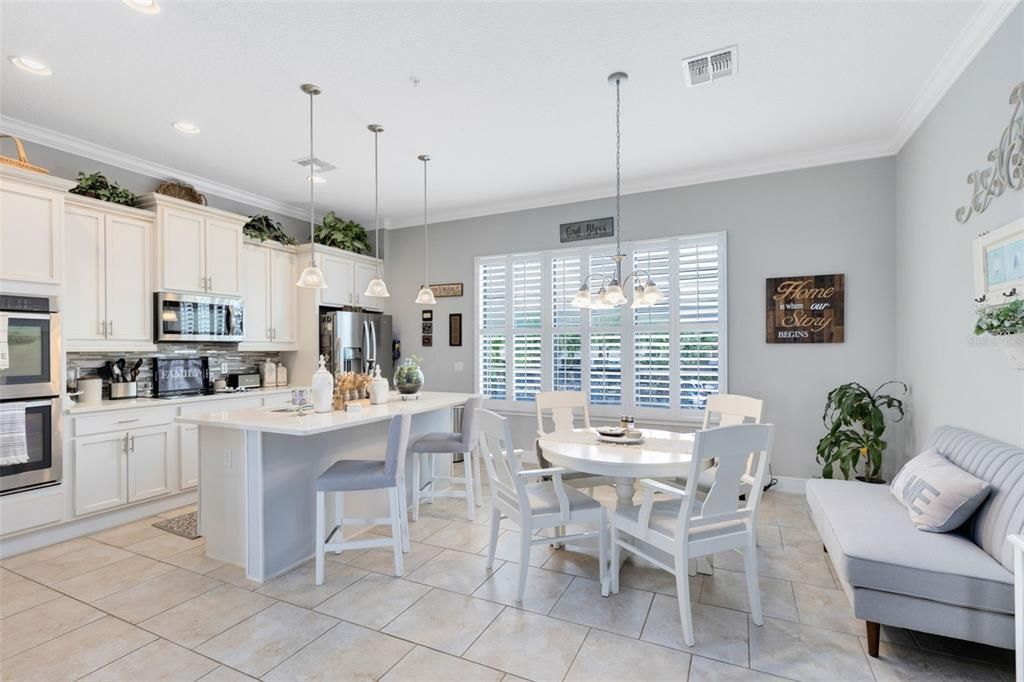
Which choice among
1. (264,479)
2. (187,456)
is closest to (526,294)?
(264,479)

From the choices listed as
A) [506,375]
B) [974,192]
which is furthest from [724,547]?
[506,375]

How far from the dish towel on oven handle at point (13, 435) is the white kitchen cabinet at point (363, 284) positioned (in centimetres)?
324

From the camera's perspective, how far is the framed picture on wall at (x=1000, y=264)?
7.26ft

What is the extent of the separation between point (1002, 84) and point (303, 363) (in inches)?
230

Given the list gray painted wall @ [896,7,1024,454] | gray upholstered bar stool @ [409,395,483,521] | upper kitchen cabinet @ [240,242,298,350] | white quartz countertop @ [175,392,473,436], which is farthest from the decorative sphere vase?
gray painted wall @ [896,7,1024,454]

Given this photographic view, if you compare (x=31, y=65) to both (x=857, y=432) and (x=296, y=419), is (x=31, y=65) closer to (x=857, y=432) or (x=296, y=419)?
(x=296, y=419)

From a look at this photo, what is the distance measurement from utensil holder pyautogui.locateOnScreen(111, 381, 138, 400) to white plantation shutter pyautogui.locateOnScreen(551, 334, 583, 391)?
12.5 feet

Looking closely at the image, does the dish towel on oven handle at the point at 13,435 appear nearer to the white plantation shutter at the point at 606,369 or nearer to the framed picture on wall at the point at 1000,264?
the white plantation shutter at the point at 606,369

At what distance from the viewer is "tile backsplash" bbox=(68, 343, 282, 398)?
403 cm

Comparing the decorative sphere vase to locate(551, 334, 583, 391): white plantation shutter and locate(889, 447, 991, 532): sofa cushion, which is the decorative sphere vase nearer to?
locate(551, 334, 583, 391): white plantation shutter

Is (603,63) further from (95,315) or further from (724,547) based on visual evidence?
(95,315)

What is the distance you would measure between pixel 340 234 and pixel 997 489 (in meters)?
5.81

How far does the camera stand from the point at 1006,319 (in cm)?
205

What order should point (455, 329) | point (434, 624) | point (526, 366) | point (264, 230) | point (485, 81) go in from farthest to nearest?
point (455, 329) → point (526, 366) → point (264, 230) → point (485, 81) → point (434, 624)
